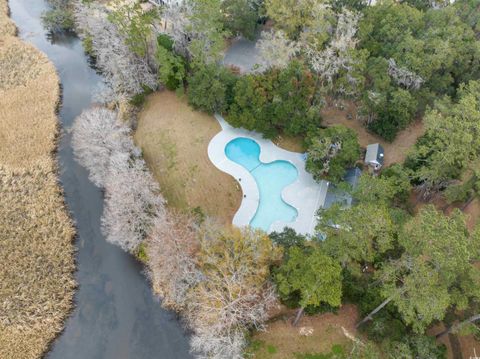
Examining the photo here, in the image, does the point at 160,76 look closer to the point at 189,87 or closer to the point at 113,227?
the point at 189,87

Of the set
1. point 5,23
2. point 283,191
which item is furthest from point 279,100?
point 5,23

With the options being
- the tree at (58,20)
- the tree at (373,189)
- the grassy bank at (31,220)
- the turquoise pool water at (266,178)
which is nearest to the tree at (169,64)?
the turquoise pool water at (266,178)

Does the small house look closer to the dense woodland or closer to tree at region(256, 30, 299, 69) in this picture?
the dense woodland

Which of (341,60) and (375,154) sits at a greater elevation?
(341,60)

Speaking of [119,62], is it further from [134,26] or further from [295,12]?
[295,12]

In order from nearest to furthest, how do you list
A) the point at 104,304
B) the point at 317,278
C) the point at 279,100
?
the point at 317,278 → the point at 104,304 → the point at 279,100
